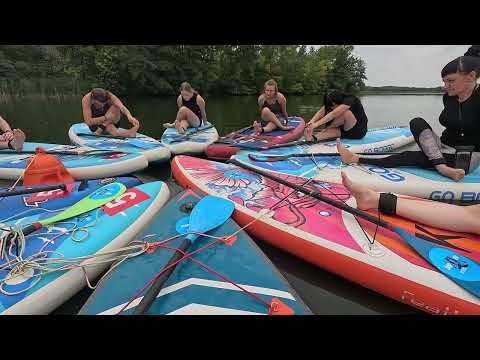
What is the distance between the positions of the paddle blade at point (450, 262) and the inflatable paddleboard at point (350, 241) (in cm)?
3

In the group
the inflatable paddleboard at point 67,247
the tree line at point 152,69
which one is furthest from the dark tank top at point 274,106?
the tree line at point 152,69

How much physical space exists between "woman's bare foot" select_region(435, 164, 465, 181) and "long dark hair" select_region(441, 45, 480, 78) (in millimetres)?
896

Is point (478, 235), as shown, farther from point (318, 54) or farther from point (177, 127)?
point (318, 54)

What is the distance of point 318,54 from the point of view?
38.7 metres

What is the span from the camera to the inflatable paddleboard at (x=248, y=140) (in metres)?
4.63

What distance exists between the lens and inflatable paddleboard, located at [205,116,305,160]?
4633 mm

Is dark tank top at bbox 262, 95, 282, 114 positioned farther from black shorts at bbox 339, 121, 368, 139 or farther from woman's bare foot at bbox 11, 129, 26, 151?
woman's bare foot at bbox 11, 129, 26, 151

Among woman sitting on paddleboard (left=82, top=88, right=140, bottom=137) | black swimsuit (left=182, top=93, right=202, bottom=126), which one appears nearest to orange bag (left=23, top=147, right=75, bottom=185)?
woman sitting on paddleboard (left=82, top=88, right=140, bottom=137)

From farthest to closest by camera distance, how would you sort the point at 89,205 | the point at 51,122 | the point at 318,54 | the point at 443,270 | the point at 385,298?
1. the point at 318,54
2. the point at 51,122
3. the point at 89,205
4. the point at 385,298
5. the point at 443,270

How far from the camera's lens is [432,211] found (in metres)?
2.18

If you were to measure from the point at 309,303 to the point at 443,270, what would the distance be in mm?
863

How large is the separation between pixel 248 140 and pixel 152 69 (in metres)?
18.7

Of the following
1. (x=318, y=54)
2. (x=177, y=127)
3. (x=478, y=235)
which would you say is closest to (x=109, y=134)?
(x=177, y=127)

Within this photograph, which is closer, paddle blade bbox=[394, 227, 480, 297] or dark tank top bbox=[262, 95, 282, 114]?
paddle blade bbox=[394, 227, 480, 297]
